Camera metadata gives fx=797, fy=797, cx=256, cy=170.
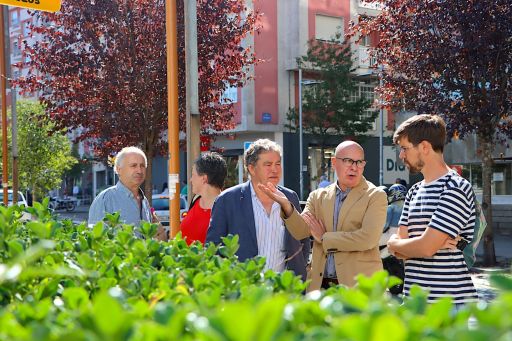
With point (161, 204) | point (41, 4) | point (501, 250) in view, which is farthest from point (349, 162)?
point (501, 250)

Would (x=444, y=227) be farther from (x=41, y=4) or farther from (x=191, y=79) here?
(x=191, y=79)

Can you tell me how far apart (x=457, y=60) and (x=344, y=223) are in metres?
10.5

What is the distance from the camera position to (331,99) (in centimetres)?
3362

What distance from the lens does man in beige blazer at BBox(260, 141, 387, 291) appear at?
4.82 meters

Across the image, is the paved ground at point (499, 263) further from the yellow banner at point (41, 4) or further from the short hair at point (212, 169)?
the short hair at point (212, 169)

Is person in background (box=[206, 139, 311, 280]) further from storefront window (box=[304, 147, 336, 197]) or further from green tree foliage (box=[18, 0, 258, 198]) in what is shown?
storefront window (box=[304, 147, 336, 197])

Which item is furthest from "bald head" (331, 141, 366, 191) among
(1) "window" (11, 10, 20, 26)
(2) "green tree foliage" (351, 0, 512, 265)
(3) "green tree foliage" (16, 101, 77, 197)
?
(1) "window" (11, 10, 20, 26)

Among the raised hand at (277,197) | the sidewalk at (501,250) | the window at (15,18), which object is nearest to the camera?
the raised hand at (277,197)

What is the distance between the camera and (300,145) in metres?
34.0

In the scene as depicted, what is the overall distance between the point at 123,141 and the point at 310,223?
11779 mm

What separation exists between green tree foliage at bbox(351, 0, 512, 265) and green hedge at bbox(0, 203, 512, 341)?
473 inches

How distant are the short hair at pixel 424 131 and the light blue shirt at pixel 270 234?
3.81ft

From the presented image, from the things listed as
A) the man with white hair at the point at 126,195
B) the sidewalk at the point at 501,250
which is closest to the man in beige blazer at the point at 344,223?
the man with white hair at the point at 126,195

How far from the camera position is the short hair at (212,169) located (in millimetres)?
5906
